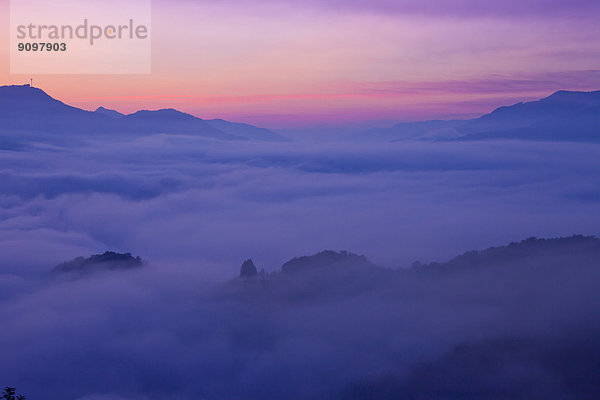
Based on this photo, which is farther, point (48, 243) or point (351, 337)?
point (48, 243)

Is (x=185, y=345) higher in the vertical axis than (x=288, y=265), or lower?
lower

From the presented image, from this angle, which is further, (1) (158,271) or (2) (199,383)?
(1) (158,271)

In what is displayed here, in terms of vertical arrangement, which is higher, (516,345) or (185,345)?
(516,345)

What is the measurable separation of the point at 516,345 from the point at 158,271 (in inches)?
4188

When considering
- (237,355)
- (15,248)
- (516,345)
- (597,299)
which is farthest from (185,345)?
(15,248)

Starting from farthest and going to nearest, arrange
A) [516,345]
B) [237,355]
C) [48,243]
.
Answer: [48,243]
[237,355]
[516,345]

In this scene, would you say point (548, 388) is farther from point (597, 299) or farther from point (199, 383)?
point (199, 383)

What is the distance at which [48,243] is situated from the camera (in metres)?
183

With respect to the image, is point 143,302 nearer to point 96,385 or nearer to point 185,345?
point 185,345

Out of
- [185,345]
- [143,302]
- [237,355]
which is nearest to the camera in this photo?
[237,355]

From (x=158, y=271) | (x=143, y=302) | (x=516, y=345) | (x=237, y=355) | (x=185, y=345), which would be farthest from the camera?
(x=158, y=271)

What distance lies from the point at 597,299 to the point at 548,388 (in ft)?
147

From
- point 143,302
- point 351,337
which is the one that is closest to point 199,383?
point 351,337

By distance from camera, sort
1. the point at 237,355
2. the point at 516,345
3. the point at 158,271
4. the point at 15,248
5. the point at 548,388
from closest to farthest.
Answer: the point at 548,388, the point at 516,345, the point at 237,355, the point at 158,271, the point at 15,248
